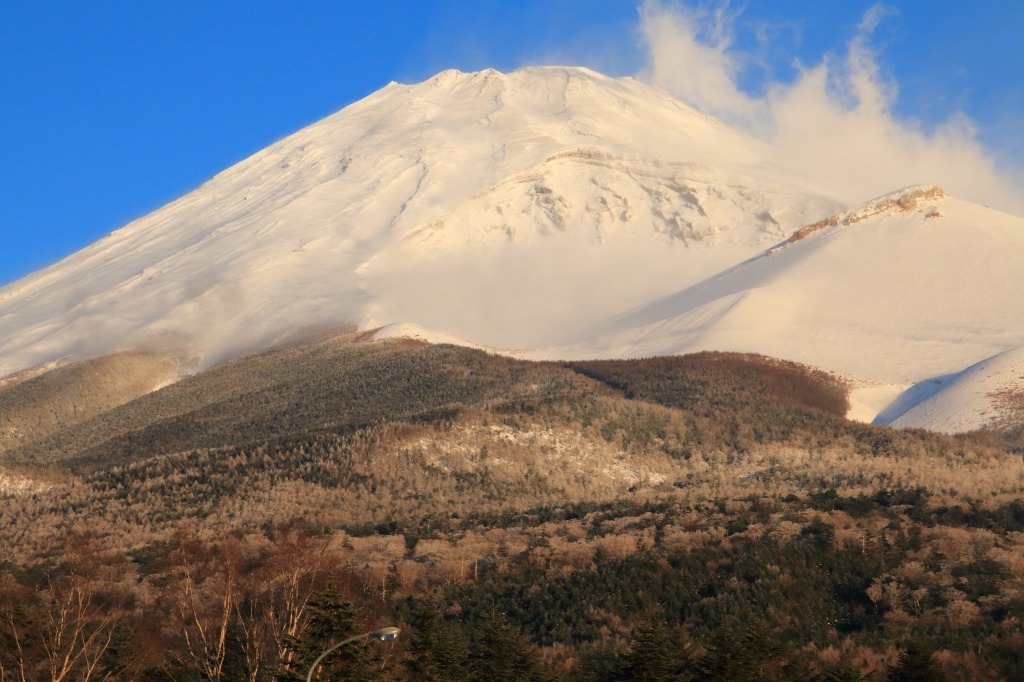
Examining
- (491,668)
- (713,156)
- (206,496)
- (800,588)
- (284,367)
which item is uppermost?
(713,156)

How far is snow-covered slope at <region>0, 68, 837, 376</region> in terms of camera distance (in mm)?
144500

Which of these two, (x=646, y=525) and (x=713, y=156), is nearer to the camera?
(x=646, y=525)

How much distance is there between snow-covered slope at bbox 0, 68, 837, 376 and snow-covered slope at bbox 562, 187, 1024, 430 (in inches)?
656

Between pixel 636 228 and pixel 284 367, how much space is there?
254 feet

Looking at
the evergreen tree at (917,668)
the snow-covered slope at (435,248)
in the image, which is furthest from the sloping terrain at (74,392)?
the evergreen tree at (917,668)

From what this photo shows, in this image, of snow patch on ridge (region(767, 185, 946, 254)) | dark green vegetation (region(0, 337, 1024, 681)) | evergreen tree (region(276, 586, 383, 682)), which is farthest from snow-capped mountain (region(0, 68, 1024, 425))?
evergreen tree (region(276, 586, 383, 682))

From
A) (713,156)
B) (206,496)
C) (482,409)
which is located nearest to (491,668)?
(206,496)

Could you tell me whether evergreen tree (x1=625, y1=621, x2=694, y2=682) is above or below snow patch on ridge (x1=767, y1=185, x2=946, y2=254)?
below

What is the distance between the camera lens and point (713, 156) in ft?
655

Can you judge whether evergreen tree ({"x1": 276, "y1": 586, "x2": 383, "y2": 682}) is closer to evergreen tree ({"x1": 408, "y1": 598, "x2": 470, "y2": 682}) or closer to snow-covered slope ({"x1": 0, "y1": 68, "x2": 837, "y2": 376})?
evergreen tree ({"x1": 408, "y1": 598, "x2": 470, "y2": 682})

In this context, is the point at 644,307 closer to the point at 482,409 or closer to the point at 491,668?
the point at 482,409

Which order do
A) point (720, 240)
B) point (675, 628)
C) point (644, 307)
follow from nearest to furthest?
point (675, 628) → point (644, 307) → point (720, 240)

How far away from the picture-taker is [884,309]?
111312 mm

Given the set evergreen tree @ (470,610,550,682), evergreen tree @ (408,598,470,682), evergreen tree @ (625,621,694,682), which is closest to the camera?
evergreen tree @ (625,621,694,682)
